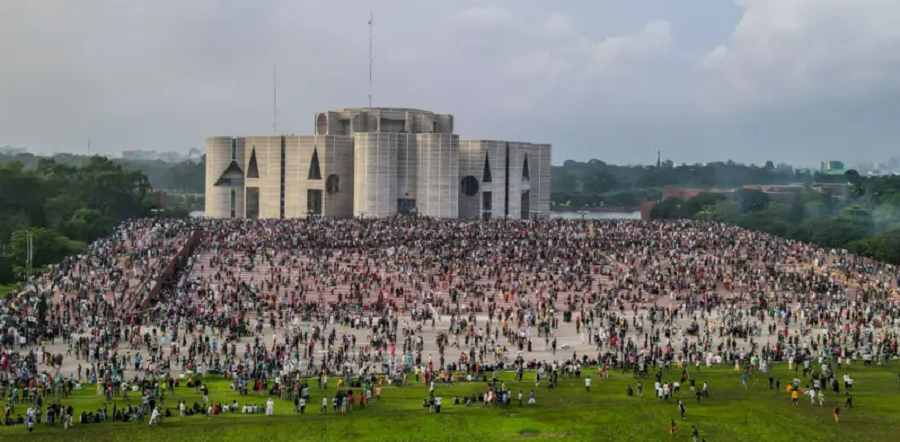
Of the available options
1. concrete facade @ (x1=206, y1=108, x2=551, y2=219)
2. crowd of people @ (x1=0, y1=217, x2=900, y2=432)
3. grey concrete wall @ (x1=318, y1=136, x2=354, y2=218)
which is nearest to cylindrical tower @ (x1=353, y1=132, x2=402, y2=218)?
concrete facade @ (x1=206, y1=108, x2=551, y2=219)

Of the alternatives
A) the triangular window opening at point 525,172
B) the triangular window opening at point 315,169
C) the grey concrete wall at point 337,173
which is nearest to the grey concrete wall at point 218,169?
the triangular window opening at point 315,169

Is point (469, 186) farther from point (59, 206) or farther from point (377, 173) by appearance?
point (59, 206)

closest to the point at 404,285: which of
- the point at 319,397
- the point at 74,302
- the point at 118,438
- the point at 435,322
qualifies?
the point at 435,322

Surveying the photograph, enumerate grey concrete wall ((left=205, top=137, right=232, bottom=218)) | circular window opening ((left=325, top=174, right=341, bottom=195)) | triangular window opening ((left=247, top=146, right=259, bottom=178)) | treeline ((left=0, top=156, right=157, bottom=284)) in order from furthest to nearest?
grey concrete wall ((left=205, top=137, right=232, bottom=218)) → triangular window opening ((left=247, top=146, right=259, bottom=178)) → circular window opening ((left=325, top=174, right=341, bottom=195)) → treeline ((left=0, top=156, right=157, bottom=284))

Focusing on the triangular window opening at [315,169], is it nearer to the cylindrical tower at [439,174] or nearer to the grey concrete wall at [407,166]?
the grey concrete wall at [407,166]

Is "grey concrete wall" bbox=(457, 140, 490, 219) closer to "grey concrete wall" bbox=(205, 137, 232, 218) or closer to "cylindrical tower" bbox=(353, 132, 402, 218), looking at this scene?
"cylindrical tower" bbox=(353, 132, 402, 218)
